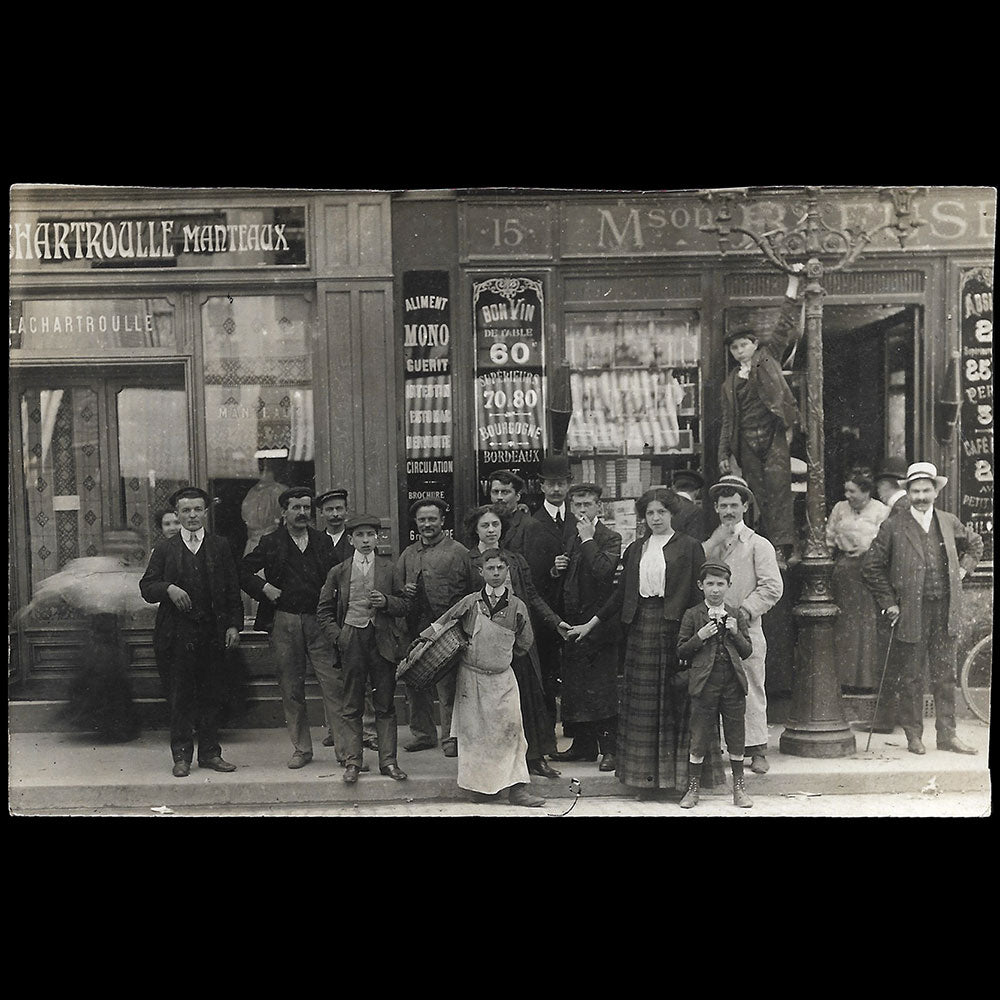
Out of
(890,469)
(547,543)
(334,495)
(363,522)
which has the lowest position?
(547,543)

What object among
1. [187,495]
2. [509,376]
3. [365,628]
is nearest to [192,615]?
[187,495]

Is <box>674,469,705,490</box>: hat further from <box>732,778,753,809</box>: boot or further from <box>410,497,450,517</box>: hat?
<box>732,778,753,809</box>: boot

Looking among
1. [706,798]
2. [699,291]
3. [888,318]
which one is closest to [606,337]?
[699,291]

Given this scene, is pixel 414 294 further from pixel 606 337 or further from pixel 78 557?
pixel 78 557

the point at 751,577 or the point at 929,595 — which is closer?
the point at 751,577

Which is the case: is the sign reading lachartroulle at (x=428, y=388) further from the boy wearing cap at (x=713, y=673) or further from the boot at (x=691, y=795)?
the boot at (x=691, y=795)

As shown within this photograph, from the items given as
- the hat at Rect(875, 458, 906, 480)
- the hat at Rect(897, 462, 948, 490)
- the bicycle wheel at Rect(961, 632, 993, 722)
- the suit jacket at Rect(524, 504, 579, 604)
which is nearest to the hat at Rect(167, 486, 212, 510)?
the suit jacket at Rect(524, 504, 579, 604)

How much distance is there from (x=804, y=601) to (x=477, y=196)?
2668mm

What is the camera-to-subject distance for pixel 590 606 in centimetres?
626

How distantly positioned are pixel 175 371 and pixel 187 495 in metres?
0.66

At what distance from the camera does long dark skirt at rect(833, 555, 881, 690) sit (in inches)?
251

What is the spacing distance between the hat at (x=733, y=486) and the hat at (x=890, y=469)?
68 cm

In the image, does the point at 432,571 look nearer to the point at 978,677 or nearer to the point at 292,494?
the point at 292,494

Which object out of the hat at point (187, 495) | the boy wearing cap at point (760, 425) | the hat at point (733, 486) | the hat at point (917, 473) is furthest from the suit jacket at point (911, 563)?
the hat at point (187, 495)
